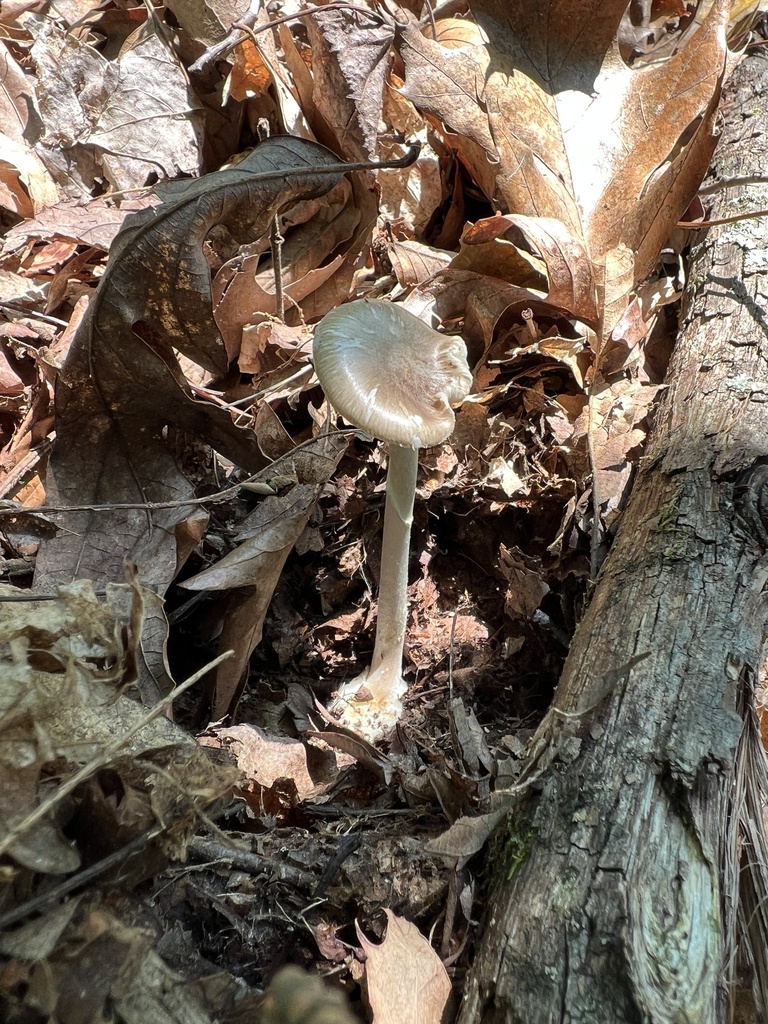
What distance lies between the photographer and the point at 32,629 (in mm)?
1467

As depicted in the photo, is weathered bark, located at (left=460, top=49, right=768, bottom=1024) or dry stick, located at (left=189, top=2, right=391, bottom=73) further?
dry stick, located at (left=189, top=2, right=391, bottom=73)

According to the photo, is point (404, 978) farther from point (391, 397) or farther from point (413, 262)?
point (413, 262)

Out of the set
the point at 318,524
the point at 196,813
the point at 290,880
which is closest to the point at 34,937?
the point at 196,813

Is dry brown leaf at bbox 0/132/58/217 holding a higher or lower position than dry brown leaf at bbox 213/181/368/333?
higher

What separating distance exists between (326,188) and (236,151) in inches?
49.8

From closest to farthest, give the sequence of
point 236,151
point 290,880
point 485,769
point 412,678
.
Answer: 1. point 290,880
2. point 485,769
3. point 412,678
4. point 236,151

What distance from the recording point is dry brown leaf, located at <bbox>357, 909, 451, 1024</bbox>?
1310 mm

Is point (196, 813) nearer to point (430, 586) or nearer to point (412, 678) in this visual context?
point (412, 678)

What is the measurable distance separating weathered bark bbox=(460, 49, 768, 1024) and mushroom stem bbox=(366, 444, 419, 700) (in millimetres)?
625

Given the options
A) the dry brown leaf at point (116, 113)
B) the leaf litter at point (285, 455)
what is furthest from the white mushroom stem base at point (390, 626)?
the dry brown leaf at point (116, 113)

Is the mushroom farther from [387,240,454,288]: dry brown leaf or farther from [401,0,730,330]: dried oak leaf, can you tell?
[401,0,730,330]: dried oak leaf

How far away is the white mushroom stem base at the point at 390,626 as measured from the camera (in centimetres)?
217

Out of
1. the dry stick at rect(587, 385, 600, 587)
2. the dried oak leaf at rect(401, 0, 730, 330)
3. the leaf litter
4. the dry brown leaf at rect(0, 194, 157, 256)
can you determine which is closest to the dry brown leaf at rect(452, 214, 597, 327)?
the leaf litter

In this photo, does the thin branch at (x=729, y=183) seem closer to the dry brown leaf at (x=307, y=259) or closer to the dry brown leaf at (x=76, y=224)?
the dry brown leaf at (x=307, y=259)
